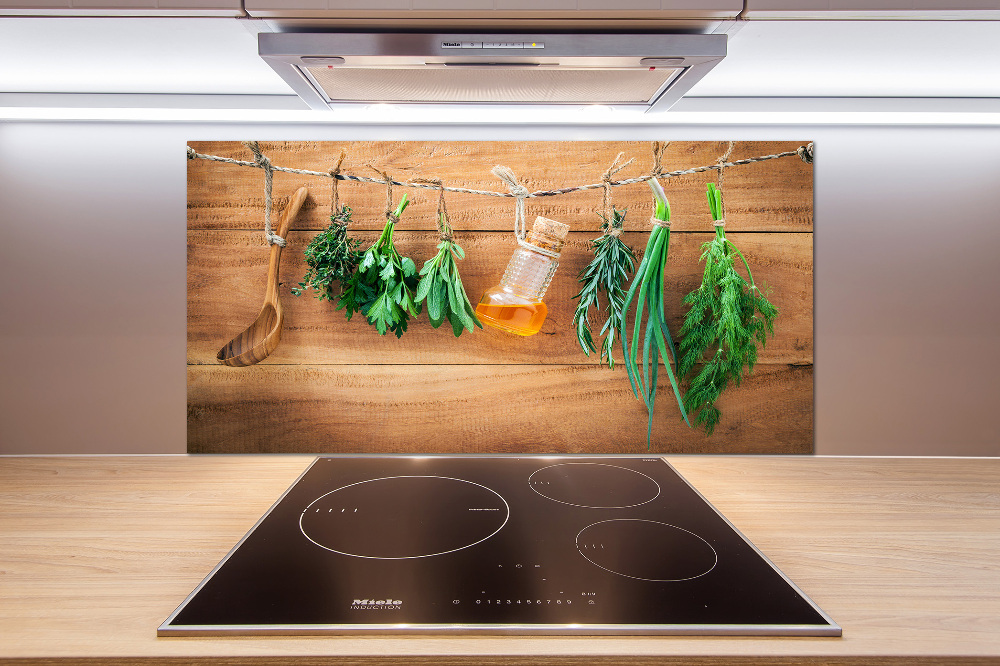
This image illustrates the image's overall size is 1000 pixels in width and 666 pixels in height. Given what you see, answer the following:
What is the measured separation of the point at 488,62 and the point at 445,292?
0.45 metres

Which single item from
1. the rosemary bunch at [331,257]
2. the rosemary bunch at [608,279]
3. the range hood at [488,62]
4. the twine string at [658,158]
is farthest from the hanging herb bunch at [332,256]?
the twine string at [658,158]

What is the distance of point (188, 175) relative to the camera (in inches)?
45.8

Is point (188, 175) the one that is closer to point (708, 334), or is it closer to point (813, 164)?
point (708, 334)

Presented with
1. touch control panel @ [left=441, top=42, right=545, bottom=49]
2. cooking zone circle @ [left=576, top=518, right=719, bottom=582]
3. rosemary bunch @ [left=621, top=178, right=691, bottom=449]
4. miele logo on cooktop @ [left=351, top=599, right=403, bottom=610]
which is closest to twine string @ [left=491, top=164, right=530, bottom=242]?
rosemary bunch @ [left=621, top=178, right=691, bottom=449]

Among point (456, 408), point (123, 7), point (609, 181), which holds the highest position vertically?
point (123, 7)

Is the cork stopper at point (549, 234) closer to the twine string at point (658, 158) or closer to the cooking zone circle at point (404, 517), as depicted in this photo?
the twine string at point (658, 158)

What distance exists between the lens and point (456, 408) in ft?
3.93

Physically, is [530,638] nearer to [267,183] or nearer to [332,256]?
[332,256]

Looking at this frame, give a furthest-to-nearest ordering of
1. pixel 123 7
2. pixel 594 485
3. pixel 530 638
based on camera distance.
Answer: pixel 594 485 → pixel 123 7 → pixel 530 638

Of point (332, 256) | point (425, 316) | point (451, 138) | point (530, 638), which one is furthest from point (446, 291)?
point (530, 638)

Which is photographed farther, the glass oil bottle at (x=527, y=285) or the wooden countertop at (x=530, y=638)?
the glass oil bottle at (x=527, y=285)

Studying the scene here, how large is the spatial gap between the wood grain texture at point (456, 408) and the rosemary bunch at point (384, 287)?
0.14 metres

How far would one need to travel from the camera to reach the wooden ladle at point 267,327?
3.76 ft

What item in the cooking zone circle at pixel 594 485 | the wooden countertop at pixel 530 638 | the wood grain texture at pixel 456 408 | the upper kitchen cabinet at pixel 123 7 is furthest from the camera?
the wood grain texture at pixel 456 408
